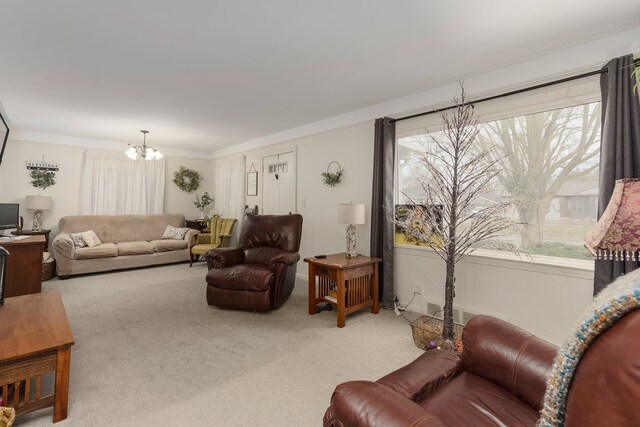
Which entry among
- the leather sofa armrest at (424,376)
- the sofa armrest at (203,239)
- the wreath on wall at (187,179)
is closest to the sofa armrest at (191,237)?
the sofa armrest at (203,239)

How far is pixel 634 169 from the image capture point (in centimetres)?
199

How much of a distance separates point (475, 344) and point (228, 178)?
597 centimetres

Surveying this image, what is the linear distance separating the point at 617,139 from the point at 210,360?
3.34m

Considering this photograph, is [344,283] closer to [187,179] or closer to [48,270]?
[48,270]

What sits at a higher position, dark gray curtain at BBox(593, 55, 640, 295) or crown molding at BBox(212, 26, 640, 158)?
crown molding at BBox(212, 26, 640, 158)

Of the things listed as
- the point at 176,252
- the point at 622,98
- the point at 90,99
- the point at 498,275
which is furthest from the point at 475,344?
the point at 176,252

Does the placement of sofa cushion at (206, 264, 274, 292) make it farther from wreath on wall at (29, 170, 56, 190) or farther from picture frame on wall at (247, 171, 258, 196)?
wreath on wall at (29, 170, 56, 190)

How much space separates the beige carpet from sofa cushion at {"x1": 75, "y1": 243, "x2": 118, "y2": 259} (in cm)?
129

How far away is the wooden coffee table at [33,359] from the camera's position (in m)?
1.54

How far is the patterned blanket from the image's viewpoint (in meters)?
0.48

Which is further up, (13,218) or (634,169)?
(634,169)

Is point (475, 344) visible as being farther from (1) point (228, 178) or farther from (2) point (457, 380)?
(1) point (228, 178)

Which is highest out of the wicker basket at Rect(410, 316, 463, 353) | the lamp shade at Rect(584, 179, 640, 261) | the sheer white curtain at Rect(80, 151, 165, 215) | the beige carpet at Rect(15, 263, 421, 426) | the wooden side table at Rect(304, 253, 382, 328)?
the sheer white curtain at Rect(80, 151, 165, 215)

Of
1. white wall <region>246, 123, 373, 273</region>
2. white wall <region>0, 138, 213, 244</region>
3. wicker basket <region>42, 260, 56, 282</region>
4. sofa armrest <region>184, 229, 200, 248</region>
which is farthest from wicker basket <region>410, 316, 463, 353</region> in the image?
white wall <region>0, 138, 213, 244</region>
